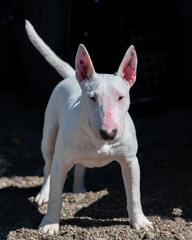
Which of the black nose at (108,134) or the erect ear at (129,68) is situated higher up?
the erect ear at (129,68)

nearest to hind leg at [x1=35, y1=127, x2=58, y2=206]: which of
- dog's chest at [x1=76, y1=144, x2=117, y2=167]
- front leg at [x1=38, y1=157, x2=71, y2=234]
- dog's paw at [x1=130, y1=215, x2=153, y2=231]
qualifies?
front leg at [x1=38, y1=157, x2=71, y2=234]

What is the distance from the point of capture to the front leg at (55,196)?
3.81 meters

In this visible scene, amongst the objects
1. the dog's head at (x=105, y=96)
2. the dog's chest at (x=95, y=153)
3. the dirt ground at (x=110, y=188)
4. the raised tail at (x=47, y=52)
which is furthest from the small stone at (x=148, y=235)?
the raised tail at (x=47, y=52)

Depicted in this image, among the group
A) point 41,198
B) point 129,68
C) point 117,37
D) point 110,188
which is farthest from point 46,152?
Answer: point 117,37

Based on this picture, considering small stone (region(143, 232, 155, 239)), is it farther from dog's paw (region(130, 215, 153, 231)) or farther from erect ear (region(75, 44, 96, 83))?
erect ear (region(75, 44, 96, 83))

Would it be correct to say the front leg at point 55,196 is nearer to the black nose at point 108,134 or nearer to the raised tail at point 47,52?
the black nose at point 108,134

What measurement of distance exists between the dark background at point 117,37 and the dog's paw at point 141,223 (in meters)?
2.93

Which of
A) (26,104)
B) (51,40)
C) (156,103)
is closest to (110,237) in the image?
(51,40)

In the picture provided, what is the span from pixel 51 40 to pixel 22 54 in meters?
2.43

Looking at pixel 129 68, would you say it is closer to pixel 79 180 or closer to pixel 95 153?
pixel 95 153

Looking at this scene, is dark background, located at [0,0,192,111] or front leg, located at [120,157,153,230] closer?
front leg, located at [120,157,153,230]

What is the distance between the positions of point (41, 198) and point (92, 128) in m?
1.71

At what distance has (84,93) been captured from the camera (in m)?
3.42

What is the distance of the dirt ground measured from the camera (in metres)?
3.97
